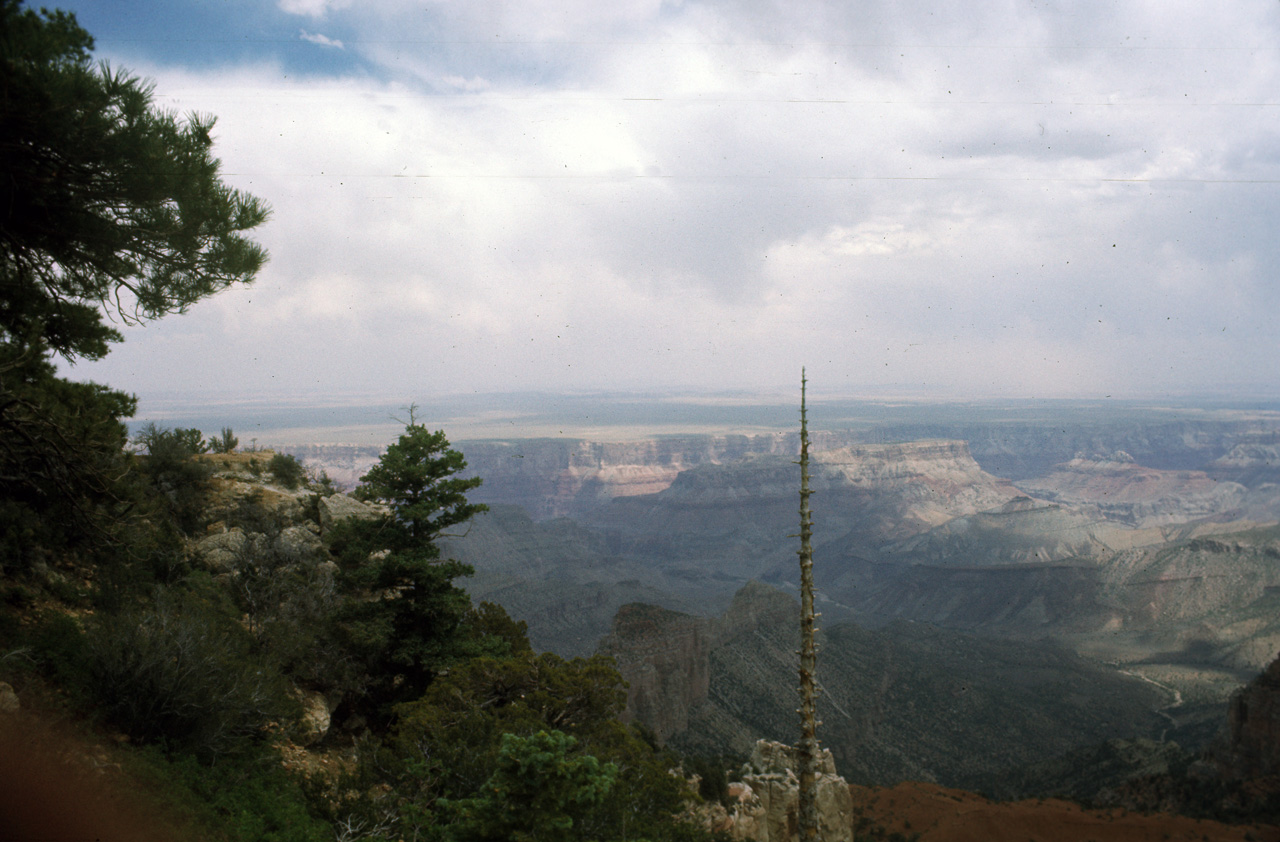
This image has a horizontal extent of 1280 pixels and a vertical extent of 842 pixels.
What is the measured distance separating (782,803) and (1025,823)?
649 inches

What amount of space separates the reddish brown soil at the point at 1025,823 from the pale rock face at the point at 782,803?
9.77 metres

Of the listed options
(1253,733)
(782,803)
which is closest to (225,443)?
(782,803)

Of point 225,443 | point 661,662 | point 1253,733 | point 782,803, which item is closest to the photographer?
point 782,803

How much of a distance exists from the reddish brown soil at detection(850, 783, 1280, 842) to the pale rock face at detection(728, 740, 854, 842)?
9775 millimetres

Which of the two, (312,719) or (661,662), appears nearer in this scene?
(312,719)

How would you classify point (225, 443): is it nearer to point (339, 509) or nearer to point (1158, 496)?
point (339, 509)

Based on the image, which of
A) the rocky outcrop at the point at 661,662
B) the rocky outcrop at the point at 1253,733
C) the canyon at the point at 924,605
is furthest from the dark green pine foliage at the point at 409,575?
the rocky outcrop at the point at 1253,733

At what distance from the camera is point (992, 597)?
382 ft

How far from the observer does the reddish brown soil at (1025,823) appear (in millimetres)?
25219

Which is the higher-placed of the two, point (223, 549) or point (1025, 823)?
point (223, 549)

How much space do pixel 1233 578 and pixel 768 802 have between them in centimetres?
10593

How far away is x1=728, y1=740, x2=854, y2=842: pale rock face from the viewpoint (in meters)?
18.6

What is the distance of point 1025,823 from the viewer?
27.9 meters

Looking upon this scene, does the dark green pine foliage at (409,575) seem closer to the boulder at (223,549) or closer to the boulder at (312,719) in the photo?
the boulder at (312,719)
